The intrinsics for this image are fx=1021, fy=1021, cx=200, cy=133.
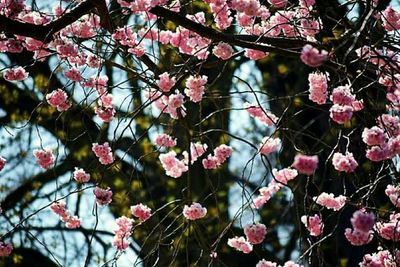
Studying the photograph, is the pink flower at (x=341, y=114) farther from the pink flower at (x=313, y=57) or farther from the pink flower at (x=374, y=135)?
the pink flower at (x=313, y=57)

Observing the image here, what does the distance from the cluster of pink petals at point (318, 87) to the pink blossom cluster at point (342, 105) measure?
10.6 inches

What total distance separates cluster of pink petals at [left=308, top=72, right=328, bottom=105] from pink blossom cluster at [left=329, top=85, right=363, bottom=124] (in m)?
0.27

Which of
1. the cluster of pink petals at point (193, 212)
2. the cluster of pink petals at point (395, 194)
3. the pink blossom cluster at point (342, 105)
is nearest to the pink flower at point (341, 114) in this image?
the pink blossom cluster at point (342, 105)

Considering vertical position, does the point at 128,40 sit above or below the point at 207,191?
below

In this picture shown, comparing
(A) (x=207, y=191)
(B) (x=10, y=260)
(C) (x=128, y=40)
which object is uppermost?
(A) (x=207, y=191)

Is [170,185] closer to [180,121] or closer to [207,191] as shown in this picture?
[207,191]

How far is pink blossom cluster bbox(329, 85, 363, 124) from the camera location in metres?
3.50

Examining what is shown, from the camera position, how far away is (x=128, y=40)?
14.1 ft

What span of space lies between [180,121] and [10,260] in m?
4.24

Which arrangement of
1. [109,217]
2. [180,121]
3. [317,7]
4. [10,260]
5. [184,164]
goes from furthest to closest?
[109,217], [10,260], [184,164], [180,121], [317,7]

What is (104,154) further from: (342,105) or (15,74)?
(342,105)

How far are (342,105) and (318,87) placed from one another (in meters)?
0.36

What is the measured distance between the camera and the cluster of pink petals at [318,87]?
390cm

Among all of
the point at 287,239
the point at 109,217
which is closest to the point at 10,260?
the point at 109,217
